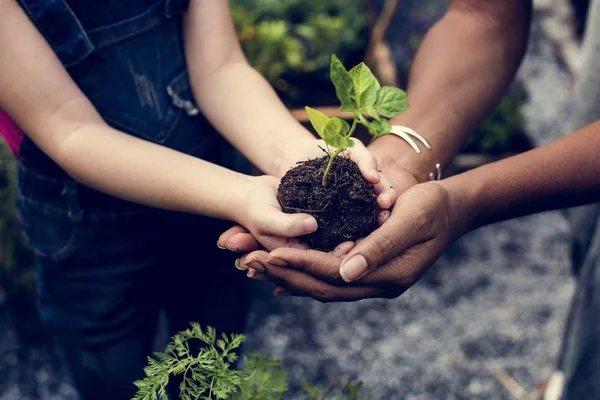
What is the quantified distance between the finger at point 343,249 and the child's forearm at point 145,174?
266 millimetres

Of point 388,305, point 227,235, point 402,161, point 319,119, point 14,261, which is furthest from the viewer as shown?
point 388,305

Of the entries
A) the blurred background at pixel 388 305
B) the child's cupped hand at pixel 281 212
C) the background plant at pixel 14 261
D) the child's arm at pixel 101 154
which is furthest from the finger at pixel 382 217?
the background plant at pixel 14 261

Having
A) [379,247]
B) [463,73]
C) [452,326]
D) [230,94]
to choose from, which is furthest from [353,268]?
[452,326]

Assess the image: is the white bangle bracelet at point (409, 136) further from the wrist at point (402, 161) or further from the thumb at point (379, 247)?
the thumb at point (379, 247)

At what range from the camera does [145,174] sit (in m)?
1.54

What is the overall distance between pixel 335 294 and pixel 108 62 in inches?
33.4

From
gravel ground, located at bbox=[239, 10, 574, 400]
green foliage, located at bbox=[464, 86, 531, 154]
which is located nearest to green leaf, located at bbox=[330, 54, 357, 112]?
gravel ground, located at bbox=[239, 10, 574, 400]

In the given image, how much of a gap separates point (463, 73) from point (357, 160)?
0.60 m

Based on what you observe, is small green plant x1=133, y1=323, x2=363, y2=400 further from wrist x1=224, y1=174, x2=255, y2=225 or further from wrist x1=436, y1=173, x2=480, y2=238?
wrist x1=436, y1=173, x2=480, y2=238

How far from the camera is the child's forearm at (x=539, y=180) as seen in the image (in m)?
1.62

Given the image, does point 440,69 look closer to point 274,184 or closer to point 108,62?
point 274,184

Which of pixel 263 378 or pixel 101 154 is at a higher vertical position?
pixel 101 154

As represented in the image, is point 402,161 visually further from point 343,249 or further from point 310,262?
point 310,262

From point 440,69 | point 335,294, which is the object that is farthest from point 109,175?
point 440,69
